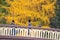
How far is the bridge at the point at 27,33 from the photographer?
985 cm

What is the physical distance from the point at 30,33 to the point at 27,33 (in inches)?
5.7

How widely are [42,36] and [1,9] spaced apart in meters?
5.57

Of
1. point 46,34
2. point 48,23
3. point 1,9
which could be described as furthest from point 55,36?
point 1,9

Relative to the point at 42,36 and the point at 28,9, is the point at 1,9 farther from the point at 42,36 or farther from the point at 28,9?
the point at 42,36

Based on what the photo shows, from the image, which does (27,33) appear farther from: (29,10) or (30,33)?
(29,10)

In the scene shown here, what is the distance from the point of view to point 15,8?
47.6ft

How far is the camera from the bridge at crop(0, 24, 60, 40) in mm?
9852

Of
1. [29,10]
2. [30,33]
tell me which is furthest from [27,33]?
[29,10]

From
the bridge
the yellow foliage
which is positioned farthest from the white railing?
the yellow foliage

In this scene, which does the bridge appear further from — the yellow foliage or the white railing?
the yellow foliage

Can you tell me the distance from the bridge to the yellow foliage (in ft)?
12.8

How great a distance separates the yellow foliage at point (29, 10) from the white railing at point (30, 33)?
3940mm

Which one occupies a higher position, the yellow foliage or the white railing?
the yellow foliage

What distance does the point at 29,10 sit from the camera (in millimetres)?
14398
